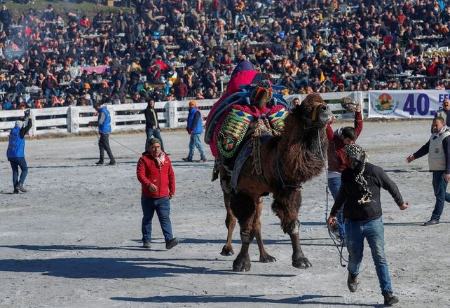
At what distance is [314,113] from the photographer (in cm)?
984

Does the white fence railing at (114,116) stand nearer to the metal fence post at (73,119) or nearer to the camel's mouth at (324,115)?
the metal fence post at (73,119)

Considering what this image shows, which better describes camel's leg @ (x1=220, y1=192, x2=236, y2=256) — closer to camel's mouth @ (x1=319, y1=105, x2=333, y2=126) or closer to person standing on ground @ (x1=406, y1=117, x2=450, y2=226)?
camel's mouth @ (x1=319, y1=105, x2=333, y2=126)

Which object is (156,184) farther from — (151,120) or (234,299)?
(151,120)

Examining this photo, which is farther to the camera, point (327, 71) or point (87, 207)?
point (327, 71)

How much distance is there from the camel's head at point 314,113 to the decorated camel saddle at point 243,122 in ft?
3.68

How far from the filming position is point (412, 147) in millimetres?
24125

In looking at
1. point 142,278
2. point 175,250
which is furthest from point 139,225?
point 142,278

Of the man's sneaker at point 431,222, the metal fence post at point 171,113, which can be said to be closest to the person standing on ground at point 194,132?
the metal fence post at point 171,113

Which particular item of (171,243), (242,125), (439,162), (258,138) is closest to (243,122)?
(242,125)

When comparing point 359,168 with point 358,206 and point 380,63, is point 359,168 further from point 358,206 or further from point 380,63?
point 380,63

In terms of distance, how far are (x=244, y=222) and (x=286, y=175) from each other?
1145 mm

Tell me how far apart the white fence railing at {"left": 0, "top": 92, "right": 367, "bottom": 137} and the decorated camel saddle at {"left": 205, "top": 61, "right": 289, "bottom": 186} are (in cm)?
1902

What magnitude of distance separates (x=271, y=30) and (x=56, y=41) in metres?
10.2

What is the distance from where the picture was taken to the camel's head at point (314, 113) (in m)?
Result: 9.80
